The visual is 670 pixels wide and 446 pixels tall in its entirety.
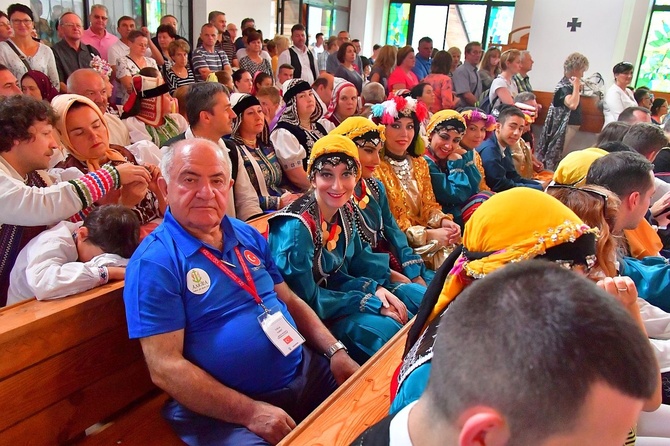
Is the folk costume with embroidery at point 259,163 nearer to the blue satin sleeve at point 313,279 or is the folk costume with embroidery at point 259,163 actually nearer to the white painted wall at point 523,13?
the blue satin sleeve at point 313,279

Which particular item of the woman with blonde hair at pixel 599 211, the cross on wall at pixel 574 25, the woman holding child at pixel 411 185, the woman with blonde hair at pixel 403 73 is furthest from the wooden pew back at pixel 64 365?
the cross on wall at pixel 574 25

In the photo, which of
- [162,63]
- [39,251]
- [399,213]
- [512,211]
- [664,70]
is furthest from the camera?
[664,70]

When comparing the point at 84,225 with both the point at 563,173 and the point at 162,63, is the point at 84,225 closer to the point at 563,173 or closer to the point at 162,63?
the point at 563,173

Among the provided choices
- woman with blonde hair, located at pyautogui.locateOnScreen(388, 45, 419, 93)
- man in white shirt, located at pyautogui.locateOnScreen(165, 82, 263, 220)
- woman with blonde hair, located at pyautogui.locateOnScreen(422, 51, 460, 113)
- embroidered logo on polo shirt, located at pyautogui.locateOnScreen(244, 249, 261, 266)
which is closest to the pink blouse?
woman with blonde hair, located at pyautogui.locateOnScreen(388, 45, 419, 93)

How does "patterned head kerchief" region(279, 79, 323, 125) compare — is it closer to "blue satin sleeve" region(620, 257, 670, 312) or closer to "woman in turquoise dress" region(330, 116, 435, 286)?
"woman in turquoise dress" region(330, 116, 435, 286)

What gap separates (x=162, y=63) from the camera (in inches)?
240

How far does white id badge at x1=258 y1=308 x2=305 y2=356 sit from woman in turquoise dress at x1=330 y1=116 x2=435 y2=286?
0.98 m

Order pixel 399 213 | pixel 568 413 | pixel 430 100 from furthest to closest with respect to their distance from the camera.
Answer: pixel 430 100 < pixel 399 213 < pixel 568 413

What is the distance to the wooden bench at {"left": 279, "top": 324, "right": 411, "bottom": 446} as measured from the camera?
142 cm

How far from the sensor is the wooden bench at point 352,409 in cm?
142

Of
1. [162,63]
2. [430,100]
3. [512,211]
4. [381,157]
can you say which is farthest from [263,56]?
[512,211]

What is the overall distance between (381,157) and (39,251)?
6.74 ft

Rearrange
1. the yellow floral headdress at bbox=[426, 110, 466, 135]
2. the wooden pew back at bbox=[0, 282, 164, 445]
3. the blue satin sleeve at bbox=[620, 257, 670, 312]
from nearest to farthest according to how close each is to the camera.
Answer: the wooden pew back at bbox=[0, 282, 164, 445] < the blue satin sleeve at bbox=[620, 257, 670, 312] < the yellow floral headdress at bbox=[426, 110, 466, 135]

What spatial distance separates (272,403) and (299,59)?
656cm
